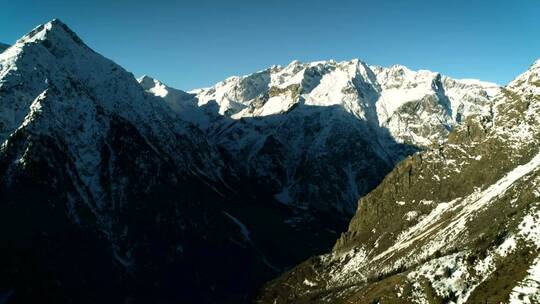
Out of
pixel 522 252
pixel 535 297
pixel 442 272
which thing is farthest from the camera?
pixel 442 272

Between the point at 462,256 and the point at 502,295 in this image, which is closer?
the point at 502,295

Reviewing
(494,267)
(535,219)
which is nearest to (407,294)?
(494,267)

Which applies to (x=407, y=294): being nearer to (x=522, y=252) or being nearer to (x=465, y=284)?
(x=465, y=284)

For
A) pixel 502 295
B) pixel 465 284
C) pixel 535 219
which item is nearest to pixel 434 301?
pixel 465 284

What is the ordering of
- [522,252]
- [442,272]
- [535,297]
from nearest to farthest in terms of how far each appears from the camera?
1. [535,297]
2. [522,252]
3. [442,272]

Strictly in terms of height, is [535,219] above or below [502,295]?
above

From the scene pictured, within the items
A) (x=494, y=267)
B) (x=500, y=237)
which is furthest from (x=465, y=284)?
(x=500, y=237)

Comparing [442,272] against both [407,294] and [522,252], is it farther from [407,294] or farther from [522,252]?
[522,252]

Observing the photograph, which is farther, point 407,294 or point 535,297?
point 407,294
